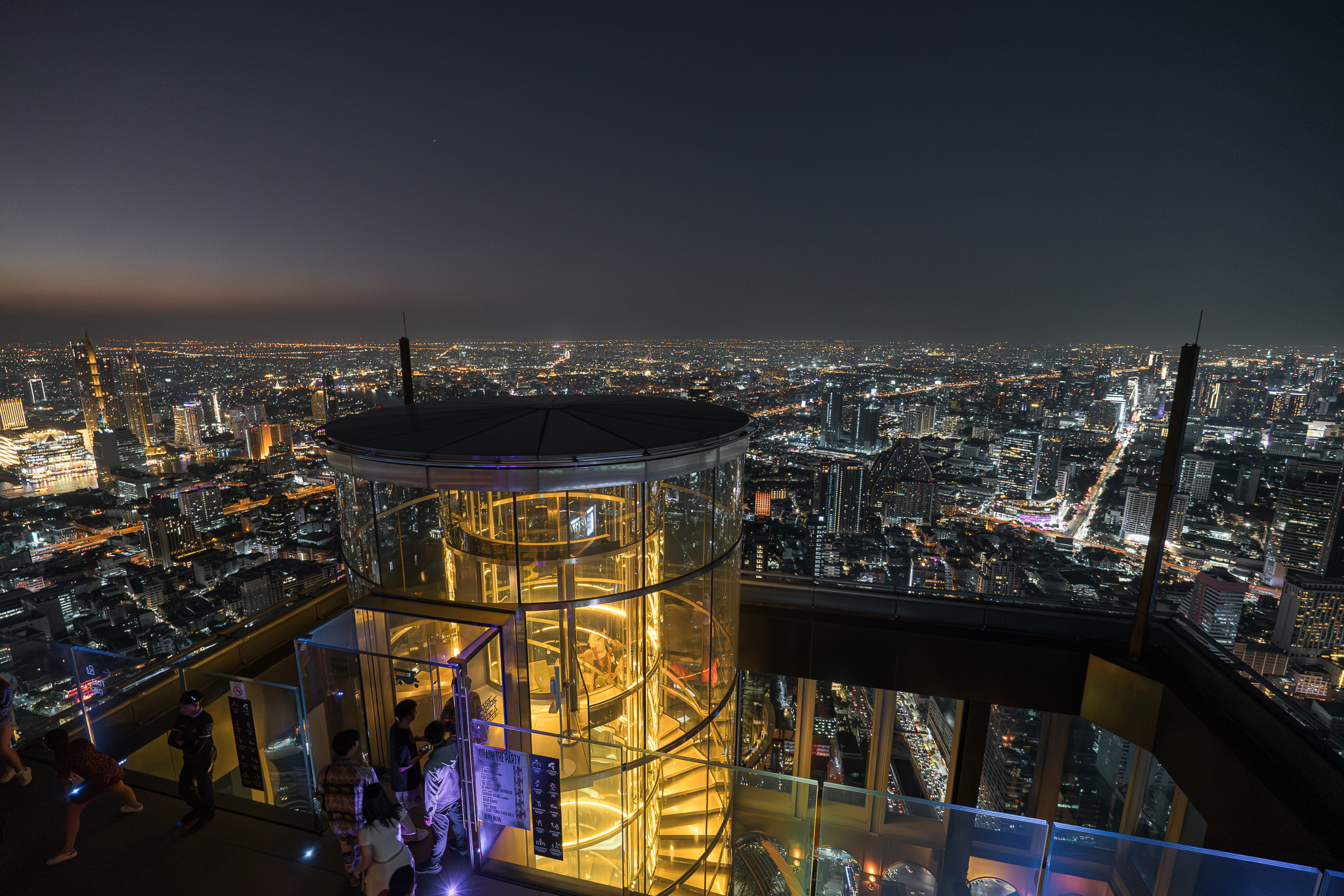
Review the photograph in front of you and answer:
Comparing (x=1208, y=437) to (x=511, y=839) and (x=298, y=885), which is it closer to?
(x=511, y=839)

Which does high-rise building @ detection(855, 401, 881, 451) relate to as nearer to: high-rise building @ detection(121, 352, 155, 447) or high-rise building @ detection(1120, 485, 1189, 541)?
high-rise building @ detection(1120, 485, 1189, 541)

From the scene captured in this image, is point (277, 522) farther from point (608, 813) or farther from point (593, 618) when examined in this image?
point (608, 813)

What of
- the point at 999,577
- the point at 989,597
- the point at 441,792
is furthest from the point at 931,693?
the point at 441,792

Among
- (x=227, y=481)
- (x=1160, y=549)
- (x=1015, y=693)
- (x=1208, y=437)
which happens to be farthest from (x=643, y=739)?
(x=227, y=481)

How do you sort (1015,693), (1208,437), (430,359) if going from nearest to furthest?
(1015,693)
(1208,437)
(430,359)

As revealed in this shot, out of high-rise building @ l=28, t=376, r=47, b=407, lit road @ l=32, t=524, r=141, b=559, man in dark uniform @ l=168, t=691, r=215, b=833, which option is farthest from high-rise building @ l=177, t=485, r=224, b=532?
man in dark uniform @ l=168, t=691, r=215, b=833
